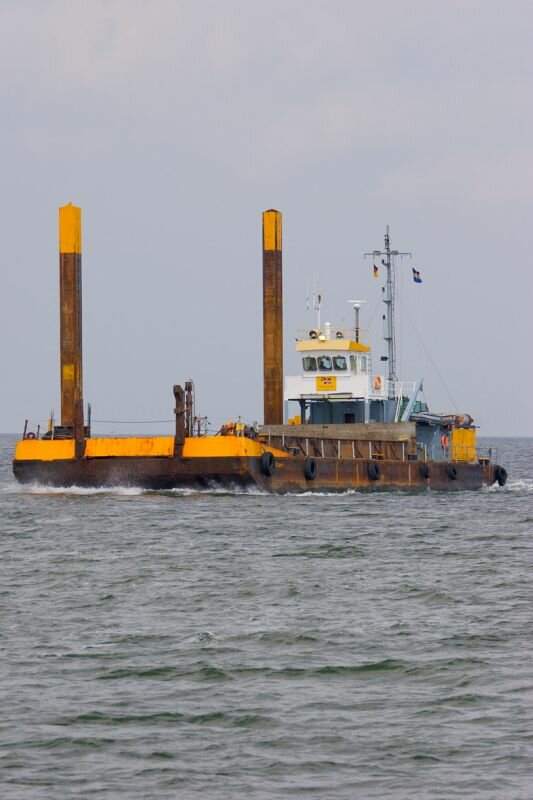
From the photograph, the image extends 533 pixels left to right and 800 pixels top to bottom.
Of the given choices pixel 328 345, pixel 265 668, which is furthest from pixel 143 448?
pixel 265 668

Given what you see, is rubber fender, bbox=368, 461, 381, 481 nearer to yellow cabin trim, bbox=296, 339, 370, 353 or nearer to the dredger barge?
the dredger barge

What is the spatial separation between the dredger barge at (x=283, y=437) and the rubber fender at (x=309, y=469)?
32 millimetres

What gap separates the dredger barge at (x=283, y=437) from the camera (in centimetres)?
3984

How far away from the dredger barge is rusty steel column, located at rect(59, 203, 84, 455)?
3 centimetres

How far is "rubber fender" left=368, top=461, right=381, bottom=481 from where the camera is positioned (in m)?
46.3

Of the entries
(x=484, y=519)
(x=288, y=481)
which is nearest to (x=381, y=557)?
(x=484, y=519)

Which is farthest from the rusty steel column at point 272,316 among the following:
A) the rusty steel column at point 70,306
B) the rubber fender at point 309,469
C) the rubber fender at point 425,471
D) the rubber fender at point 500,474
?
the rubber fender at point 500,474

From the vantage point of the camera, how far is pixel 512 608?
67.2ft

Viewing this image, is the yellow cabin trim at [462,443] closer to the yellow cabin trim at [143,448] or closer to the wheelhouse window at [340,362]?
the wheelhouse window at [340,362]

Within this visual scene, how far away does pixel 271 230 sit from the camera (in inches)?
1939

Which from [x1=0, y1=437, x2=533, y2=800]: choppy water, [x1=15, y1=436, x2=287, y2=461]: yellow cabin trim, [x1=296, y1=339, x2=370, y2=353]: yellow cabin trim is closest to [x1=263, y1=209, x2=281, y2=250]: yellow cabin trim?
[x1=296, y1=339, x2=370, y2=353]: yellow cabin trim

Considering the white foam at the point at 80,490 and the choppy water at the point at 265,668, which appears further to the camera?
the white foam at the point at 80,490

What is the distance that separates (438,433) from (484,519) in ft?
54.1

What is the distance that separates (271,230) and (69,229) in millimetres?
7842
